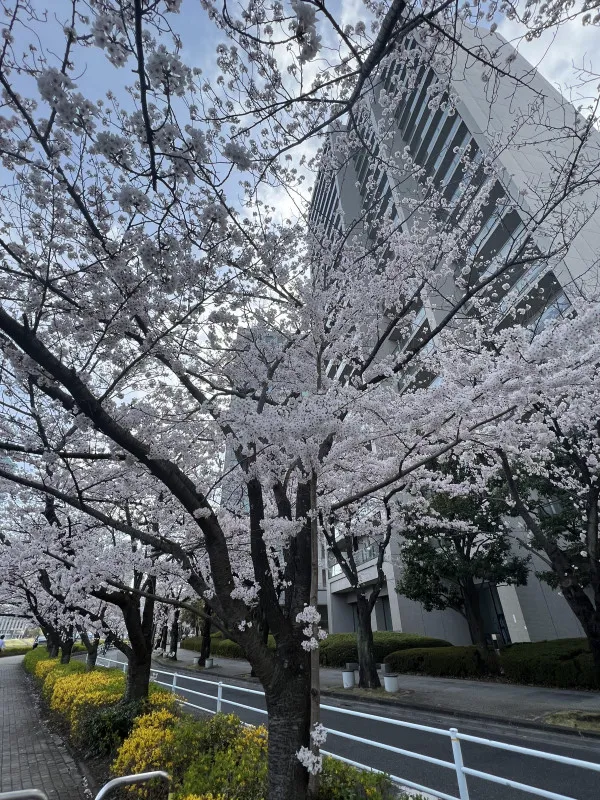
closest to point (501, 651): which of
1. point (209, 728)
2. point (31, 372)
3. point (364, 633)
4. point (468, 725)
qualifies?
point (364, 633)

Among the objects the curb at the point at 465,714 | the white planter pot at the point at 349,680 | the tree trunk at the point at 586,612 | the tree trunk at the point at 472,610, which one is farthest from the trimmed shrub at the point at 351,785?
the tree trunk at the point at 472,610

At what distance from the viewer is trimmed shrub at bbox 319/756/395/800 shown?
3.52m

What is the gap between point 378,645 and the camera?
739 inches

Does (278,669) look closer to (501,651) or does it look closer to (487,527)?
(487,527)

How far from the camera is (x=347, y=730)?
29.2 feet

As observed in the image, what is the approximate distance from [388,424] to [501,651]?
1331 centimetres

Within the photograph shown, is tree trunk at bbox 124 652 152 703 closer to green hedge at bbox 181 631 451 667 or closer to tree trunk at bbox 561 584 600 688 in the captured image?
tree trunk at bbox 561 584 600 688

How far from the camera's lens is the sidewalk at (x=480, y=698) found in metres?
9.19

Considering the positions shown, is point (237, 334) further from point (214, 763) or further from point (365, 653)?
point (365, 653)

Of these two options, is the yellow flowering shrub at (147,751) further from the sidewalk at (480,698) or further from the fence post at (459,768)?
the sidewalk at (480,698)

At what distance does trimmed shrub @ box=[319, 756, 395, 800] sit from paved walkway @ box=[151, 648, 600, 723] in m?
6.56

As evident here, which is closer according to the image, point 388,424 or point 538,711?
point 388,424

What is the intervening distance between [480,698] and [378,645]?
27.5 feet

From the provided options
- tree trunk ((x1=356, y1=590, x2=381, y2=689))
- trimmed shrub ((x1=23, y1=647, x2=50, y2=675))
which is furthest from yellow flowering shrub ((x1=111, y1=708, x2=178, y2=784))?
trimmed shrub ((x1=23, y1=647, x2=50, y2=675))
